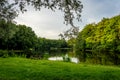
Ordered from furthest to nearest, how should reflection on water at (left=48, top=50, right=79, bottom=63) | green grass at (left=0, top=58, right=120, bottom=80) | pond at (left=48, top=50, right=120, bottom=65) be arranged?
reflection on water at (left=48, top=50, right=79, bottom=63)
pond at (left=48, top=50, right=120, bottom=65)
green grass at (left=0, top=58, right=120, bottom=80)

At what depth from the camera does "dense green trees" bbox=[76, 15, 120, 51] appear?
106750 millimetres

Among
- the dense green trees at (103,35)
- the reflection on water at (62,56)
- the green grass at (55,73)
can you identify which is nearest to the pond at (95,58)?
the reflection on water at (62,56)

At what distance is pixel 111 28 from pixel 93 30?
20.6m

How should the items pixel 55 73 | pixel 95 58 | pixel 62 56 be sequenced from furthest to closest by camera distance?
Result: pixel 95 58 < pixel 62 56 < pixel 55 73

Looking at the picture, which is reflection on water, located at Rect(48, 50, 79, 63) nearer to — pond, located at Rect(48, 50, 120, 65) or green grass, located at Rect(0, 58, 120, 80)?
pond, located at Rect(48, 50, 120, 65)

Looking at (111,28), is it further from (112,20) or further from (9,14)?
(9,14)

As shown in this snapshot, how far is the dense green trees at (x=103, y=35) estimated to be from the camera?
350ft

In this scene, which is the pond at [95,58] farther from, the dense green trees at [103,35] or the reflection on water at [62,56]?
the dense green trees at [103,35]

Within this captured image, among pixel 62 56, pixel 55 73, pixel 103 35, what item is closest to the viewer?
pixel 55 73

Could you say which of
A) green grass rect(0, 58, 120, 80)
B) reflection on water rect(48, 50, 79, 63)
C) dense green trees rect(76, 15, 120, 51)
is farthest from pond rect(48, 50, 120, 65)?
green grass rect(0, 58, 120, 80)

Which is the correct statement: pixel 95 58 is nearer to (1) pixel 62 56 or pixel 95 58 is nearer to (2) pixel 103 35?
(1) pixel 62 56

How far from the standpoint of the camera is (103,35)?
12019 cm

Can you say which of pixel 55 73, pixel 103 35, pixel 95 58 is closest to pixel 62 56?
pixel 95 58

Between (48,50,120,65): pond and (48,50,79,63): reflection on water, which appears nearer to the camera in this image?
(48,50,120,65): pond
